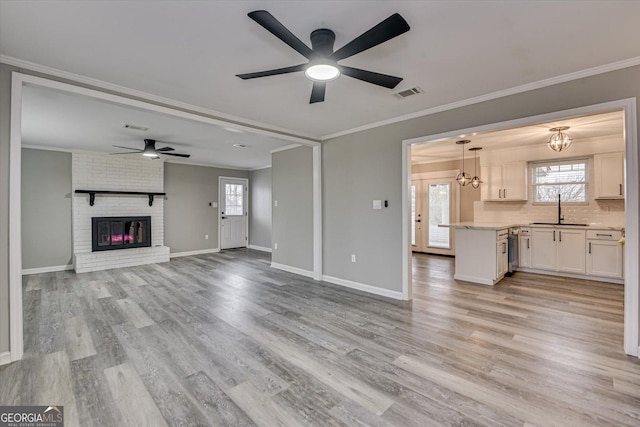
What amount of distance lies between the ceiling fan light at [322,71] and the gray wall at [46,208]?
6604 millimetres

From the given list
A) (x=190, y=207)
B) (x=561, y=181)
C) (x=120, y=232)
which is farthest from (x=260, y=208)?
(x=561, y=181)

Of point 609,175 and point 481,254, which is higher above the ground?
point 609,175

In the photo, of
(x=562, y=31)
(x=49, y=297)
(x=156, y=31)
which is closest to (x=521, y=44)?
(x=562, y=31)

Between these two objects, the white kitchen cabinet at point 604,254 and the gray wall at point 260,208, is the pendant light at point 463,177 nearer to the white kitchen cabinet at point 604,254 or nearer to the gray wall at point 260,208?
the white kitchen cabinet at point 604,254

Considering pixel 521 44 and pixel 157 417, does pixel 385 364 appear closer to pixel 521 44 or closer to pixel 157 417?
pixel 157 417

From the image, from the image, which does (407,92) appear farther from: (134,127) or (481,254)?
(134,127)

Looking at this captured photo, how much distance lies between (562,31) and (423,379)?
2736 mm

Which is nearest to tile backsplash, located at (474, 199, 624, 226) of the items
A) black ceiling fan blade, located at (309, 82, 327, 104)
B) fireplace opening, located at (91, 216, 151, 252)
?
black ceiling fan blade, located at (309, 82, 327, 104)

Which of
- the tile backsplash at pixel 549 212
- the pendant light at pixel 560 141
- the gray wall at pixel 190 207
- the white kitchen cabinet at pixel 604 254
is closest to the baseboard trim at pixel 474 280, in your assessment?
the white kitchen cabinet at pixel 604 254

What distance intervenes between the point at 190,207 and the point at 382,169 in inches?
231

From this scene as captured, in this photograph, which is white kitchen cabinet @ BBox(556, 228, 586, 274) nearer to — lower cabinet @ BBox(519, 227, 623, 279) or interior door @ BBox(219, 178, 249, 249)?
lower cabinet @ BBox(519, 227, 623, 279)

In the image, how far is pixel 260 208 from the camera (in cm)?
897

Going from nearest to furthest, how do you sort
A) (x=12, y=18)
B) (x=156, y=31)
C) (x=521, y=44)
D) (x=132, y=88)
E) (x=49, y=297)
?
(x=12, y=18) < (x=156, y=31) < (x=521, y=44) < (x=132, y=88) < (x=49, y=297)

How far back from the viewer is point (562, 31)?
2.08 meters
